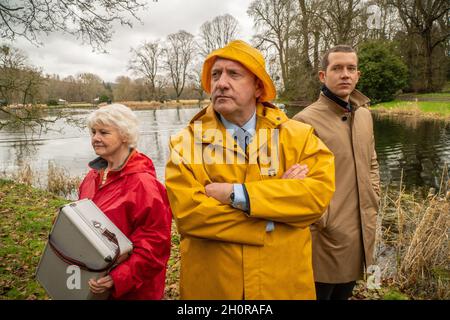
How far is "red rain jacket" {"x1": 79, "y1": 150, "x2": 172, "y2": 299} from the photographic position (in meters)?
1.92

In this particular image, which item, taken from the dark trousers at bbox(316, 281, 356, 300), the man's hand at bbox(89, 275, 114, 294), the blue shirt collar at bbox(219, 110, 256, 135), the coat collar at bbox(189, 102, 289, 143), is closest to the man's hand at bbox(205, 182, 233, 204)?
the coat collar at bbox(189, 102, 289, 143)

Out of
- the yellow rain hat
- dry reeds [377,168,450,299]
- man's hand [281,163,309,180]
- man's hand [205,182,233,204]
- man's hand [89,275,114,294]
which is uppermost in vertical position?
the yellow rain hat

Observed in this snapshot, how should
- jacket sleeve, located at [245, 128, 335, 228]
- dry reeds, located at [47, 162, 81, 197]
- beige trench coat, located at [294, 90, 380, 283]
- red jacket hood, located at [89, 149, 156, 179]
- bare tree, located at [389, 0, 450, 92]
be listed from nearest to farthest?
jacket sleeve, located at [245, 128, 335, 228]
red jacket hood, located at [89, 149, 156, 179]
beige trench coat, located at [294, 90, 380, 283]
dry reeds, located at [47, 162, 81, 197]
bare tree, located at [389, 0, 450, 92]

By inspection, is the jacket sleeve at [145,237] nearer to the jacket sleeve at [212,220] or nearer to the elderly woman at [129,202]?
the elderly woman at [129,202]

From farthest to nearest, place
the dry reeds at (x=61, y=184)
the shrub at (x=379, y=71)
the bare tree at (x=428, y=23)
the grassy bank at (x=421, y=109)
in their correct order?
1. the bare tree at (x=428, y=23)
2. the shrub at (x=379, y=71)
3. the grassy bank at (x=421, y=109)
4. the dry reeds at (x=61, y=184)

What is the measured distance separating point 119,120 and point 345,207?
1793mm

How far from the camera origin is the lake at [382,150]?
31.6 ft

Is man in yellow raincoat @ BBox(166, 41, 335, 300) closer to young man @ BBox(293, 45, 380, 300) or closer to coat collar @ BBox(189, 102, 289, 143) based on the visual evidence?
coat collar @ BBox(189, 102, 289, 143)

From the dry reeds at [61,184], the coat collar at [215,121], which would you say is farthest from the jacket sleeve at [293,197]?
the dry reeds at [61,184]

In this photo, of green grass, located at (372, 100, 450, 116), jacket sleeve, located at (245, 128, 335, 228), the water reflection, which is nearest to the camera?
jacket sleeve, located at (245, 128, 335, 228)

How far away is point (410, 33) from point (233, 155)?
37.3 metres

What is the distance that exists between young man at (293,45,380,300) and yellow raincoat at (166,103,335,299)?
1.75 ft

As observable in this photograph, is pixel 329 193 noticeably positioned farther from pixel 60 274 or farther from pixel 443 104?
pixel 443 104

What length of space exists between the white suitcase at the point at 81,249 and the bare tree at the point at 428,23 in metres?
34.7
